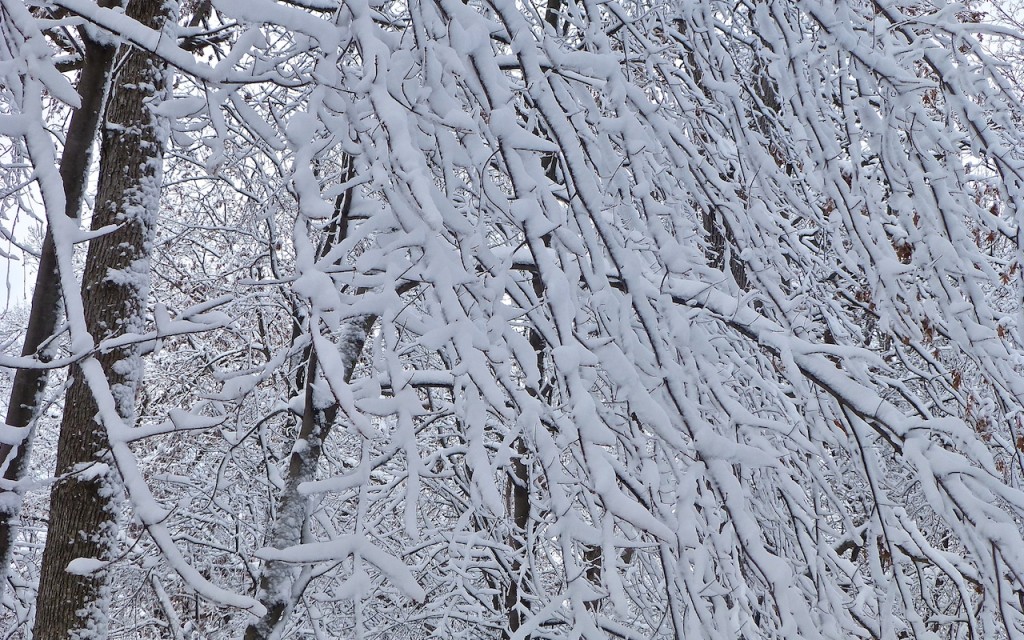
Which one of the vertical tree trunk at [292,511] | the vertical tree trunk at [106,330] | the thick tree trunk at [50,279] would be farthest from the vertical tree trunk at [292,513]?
the thick tree trunk at [50,279]

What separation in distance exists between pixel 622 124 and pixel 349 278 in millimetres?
571

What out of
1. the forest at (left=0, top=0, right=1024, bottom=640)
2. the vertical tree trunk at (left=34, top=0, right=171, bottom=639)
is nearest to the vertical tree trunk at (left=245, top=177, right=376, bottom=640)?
the forest at (left=0, top=0, right=1024, bottom=640)

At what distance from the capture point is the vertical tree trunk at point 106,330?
2.72 meters

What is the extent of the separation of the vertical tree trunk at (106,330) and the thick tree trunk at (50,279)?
23.4 inches

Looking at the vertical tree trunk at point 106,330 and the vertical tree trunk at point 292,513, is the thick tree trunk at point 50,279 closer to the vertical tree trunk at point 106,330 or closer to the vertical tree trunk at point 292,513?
the vertical tree trunk at point 106,330

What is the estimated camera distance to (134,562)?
196 inches

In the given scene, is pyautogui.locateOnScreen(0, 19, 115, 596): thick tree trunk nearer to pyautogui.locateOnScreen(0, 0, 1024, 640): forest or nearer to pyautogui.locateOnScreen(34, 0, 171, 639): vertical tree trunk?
pyautogui.locateOnScreen(0, 0, 1024, 640): forest

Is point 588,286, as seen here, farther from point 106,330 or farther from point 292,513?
point 292,513

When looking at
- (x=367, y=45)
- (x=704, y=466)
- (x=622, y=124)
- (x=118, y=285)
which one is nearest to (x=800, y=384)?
(x=704, y=466)

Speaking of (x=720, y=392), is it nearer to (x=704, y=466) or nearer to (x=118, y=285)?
(x=704, y=466)

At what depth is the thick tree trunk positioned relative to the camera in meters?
1.78

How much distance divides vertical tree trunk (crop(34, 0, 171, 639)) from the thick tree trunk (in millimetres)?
595

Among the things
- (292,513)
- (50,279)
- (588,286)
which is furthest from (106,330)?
(588,286)

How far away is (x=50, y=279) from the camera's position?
1.99m
